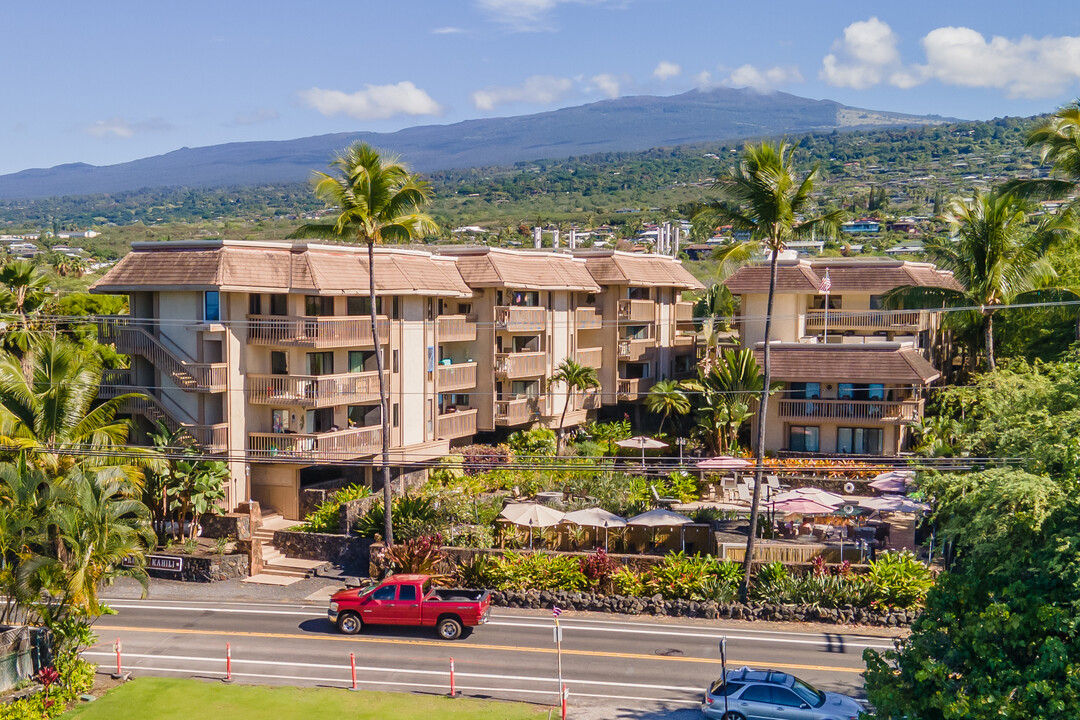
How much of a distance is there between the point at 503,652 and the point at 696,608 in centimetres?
663

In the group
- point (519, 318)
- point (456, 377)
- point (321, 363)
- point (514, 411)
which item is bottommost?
point (514, 411)

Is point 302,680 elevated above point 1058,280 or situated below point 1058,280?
below

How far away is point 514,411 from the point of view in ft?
170

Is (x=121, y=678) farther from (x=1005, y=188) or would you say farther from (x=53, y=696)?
(x=1005, y=188)

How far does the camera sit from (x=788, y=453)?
49.3 metres

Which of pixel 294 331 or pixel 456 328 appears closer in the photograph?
pixel 294 331

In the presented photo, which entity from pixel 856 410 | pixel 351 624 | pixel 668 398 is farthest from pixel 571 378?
pixel 351 624

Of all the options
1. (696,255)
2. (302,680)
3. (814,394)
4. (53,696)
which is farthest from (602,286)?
(696,255)

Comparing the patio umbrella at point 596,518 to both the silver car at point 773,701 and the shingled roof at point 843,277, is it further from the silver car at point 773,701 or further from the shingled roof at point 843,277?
the shingled roof at point 843,277

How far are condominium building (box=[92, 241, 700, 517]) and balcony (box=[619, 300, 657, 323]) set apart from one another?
732cm

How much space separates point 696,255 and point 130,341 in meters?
107

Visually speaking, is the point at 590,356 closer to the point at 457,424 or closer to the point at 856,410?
the point at 457,424

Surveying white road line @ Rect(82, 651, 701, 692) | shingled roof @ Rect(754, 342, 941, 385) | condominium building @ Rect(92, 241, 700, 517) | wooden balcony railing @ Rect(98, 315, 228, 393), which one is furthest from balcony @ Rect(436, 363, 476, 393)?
white road line @ Rect(82, 651, 701, 692)

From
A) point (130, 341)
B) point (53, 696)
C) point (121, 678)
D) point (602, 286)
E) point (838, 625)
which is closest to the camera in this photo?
point (53, 696)
